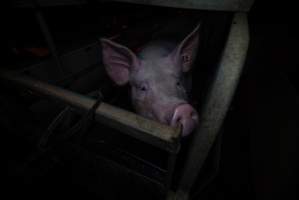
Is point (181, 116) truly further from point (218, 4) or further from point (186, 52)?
point (186, 52)

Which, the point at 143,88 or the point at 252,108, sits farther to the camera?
the point at 252,108

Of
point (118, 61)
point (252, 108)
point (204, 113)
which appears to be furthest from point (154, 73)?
point (252, 108)

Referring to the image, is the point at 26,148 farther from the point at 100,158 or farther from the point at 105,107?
the point at 105,107

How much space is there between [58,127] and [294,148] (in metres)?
1.68

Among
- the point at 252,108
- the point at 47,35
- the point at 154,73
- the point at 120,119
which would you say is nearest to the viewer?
the point at 120,119

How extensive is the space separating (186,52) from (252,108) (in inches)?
45.0

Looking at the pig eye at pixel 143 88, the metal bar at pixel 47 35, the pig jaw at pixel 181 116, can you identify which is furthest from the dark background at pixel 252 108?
the pig eye at pixel 143 88

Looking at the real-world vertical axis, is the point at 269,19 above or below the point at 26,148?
above

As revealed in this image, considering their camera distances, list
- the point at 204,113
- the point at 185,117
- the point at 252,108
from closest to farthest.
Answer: the point at 204,113 → the point at 185,117 → the point at 252,108

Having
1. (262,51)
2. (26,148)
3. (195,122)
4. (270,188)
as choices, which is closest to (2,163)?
(26,148)

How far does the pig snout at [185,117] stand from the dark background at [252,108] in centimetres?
77

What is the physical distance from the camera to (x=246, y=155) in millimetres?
2051

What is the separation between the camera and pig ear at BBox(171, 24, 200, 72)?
1581 mm

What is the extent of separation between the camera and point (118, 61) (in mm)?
1733
